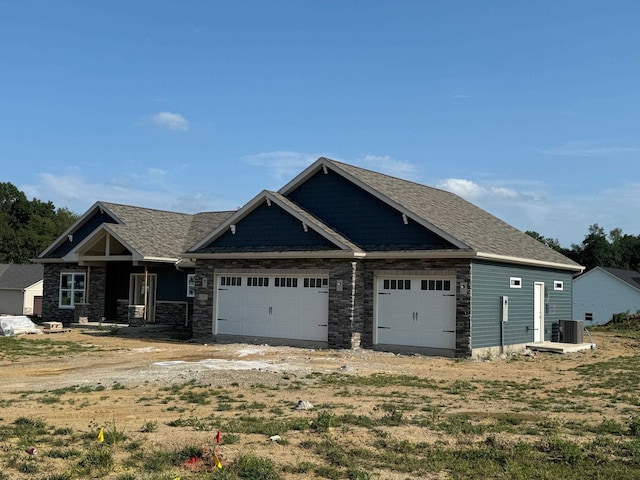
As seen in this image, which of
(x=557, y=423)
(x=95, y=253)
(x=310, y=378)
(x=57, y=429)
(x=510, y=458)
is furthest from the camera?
(x=95, y=253)

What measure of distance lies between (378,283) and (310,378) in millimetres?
7125

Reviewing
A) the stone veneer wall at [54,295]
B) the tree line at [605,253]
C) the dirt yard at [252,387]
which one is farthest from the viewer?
the tree line at [605,253]

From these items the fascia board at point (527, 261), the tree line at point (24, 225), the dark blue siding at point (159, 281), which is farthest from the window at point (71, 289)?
the tree line at point (24, 225)

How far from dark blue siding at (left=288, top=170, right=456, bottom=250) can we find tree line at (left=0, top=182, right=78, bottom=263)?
6277 centimetres

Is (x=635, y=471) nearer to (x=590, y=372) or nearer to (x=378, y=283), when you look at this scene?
(x=590, y=372)

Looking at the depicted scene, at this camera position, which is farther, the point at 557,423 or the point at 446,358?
the point at 446,358

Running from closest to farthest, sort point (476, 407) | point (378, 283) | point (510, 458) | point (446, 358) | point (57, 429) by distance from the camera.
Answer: point (510, 458) → point (57, 429) → point (476, 407) → point (446, 358) → point (378, 283)

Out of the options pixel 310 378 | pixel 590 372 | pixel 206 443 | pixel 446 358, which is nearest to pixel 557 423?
pixel 206 443

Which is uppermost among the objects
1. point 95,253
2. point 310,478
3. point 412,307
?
point 95,253

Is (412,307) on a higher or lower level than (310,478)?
higher

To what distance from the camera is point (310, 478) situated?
7281 millimetres

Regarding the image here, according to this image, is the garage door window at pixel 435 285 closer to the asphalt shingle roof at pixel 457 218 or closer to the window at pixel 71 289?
the asphalt shingle roof at pixel 457 218

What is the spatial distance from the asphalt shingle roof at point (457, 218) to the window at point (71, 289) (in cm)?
1617

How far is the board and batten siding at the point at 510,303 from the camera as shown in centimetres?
2036
